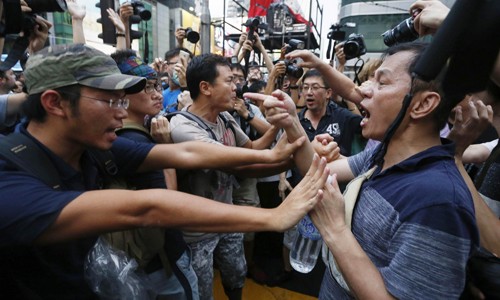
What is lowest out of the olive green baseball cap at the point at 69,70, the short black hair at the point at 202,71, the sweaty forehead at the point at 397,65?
the short black hair at the point at 202,71

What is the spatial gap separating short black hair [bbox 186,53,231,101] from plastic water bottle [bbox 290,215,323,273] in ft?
4.59

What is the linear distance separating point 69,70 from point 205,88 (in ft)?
4.34

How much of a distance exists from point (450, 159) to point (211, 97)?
181 cm

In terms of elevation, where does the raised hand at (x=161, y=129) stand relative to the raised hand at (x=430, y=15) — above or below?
below

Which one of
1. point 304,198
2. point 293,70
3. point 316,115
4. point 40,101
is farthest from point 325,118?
point 40,101

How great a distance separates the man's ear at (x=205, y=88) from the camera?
2.54 m

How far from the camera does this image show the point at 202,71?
8.57 ft

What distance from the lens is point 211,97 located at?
2543 mm

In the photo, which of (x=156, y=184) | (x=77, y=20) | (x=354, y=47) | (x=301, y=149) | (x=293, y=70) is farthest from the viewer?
(x=293, y=70)

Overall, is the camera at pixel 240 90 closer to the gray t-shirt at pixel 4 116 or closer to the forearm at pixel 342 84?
the forearm at pixel 342 84

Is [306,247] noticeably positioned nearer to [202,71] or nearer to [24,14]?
[202,71]

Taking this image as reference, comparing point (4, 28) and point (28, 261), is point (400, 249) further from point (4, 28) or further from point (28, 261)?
point (4, 28)

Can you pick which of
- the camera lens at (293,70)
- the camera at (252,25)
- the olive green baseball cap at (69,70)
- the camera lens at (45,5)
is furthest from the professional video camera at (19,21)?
the camera at (252,25)

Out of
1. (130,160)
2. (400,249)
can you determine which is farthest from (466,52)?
(130,160)
